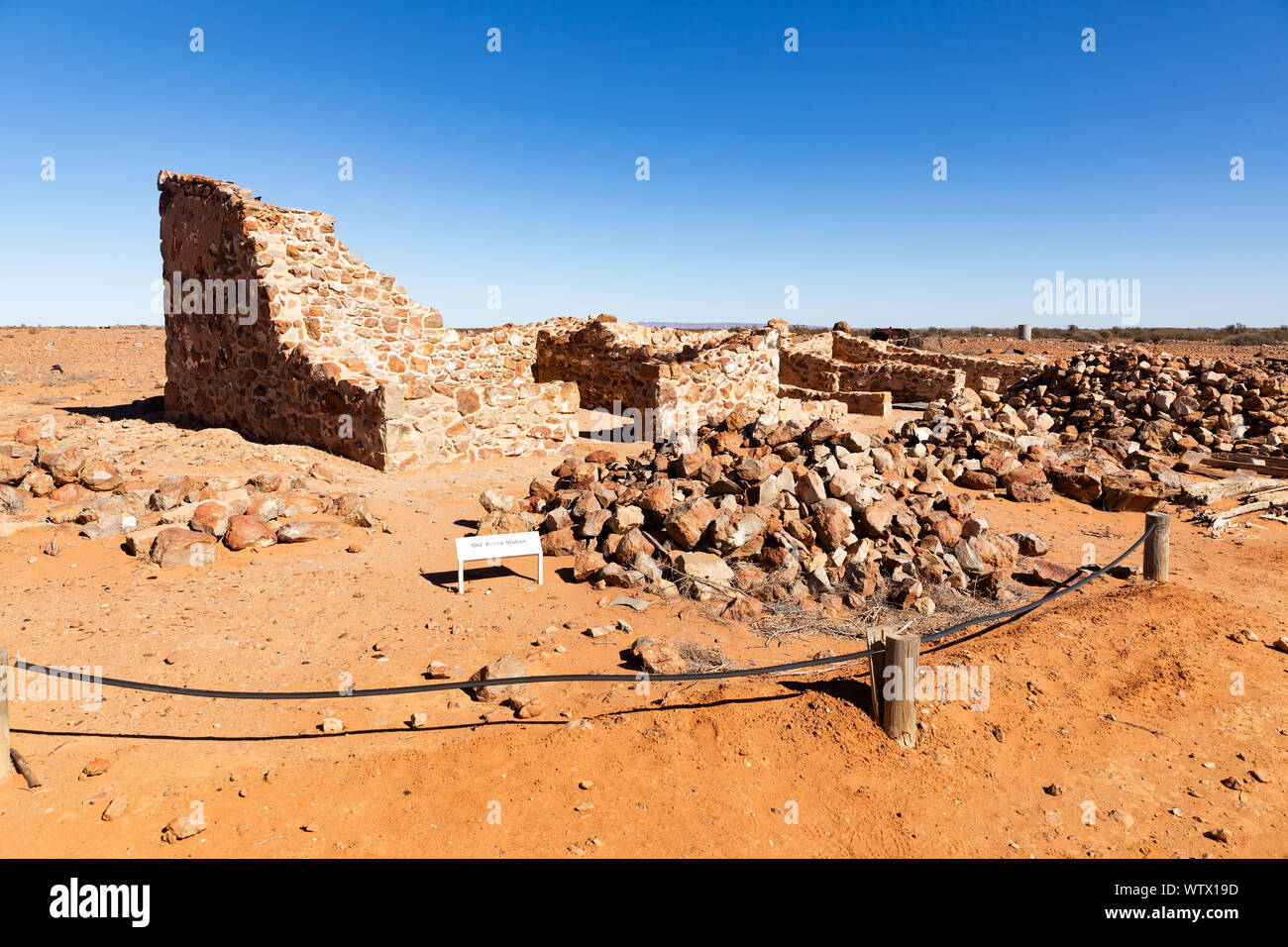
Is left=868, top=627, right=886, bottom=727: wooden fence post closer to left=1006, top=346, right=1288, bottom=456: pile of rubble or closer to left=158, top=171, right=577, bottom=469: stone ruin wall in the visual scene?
left=158, top=171, right=577, bottom=469: stone ruin wall

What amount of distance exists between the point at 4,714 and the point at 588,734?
2.76 meters

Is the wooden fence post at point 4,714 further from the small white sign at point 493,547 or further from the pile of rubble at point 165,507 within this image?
the pile of rubble at point 165,507

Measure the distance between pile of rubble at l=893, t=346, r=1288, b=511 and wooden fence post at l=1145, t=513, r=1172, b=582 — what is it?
3053 mm

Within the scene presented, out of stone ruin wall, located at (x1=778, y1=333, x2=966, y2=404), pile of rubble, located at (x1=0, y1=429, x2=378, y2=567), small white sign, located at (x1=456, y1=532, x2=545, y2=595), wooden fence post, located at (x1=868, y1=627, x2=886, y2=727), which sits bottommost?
wooden fence post, located at (x1=868, y1=627, x2=886, y2=727)

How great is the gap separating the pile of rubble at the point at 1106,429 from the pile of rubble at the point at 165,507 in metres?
7.32

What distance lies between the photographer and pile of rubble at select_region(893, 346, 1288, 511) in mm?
9148

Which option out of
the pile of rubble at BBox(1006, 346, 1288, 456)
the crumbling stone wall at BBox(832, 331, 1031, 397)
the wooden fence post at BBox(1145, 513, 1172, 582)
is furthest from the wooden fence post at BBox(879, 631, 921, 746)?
the crumbling stone wall at BBox(832, 331, 1031, 397)

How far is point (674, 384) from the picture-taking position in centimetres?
1196

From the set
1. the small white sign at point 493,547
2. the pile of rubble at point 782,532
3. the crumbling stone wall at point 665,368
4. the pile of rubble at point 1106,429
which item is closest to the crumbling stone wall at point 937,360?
the pile of rubble at point 1106,429

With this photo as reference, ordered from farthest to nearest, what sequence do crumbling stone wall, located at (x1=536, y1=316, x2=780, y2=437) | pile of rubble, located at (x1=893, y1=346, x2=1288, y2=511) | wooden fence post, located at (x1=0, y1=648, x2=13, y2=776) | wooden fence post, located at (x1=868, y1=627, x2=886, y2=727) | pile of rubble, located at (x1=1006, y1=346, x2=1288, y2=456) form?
crumbling stone wall, located at (x1=536, y1=316, x2=780, y2=437) → pile of rubble, located at (x1=1006, y1=346, x2=1288, y2=456) → pile of rubble, located at (x1=893, y1=346, x2=1288, y2=511) → wooden fence post, located at (x1=868, y1=627, x2=886, y2=727) → wooden fence post, located at (x1=0, y1=648, x2=13, y2=776)

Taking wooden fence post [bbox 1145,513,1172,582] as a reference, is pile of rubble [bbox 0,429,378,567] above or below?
above

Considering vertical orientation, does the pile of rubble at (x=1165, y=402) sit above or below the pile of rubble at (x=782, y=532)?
above

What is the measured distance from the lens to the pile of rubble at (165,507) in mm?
6293
